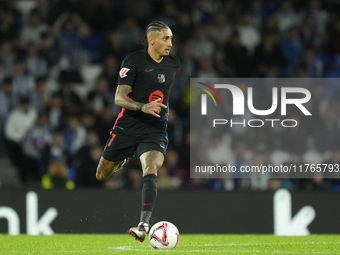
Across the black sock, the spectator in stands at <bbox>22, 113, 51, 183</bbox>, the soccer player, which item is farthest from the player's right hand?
the spectator in stands at <bbox>22, 113, 51, 183</bbox>

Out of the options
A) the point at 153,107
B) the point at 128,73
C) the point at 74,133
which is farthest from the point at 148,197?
the point at 74,133

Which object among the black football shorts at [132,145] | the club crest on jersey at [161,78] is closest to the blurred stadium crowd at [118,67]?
the black football shorts at [132,145]

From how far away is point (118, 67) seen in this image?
10570 mm

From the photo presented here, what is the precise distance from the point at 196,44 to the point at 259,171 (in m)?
3.10

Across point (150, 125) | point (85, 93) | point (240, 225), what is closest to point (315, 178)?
point (240, 225)

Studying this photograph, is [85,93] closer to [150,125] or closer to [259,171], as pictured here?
[259,171]

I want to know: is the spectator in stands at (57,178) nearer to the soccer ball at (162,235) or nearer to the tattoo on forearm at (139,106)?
the tattoo on forearm at (139,106)

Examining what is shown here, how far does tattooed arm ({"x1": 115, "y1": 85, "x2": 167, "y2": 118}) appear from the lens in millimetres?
5531

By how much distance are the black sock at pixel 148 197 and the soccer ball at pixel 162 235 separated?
114 mm

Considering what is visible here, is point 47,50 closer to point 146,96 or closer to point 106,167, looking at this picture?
point 106,167

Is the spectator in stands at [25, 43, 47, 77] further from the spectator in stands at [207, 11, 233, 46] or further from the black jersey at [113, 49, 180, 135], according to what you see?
the black jersey at [113, 49, 180, 135]

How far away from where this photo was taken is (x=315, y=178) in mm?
8570

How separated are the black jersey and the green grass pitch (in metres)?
1.15

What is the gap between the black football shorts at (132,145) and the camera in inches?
234
